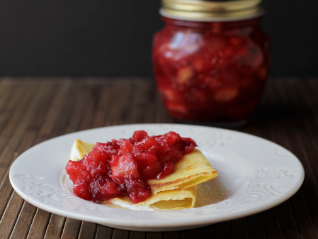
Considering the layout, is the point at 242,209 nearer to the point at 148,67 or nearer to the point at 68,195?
the point at 68,195

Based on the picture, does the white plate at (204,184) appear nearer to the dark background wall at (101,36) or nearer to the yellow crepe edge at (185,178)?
the yellow crepe edge at (185,178)

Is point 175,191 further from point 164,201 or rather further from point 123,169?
point 123,169

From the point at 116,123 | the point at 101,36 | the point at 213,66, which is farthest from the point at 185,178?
the point at 101,36

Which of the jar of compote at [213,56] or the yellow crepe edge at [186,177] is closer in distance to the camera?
the yellow crepe edge at [186,177]

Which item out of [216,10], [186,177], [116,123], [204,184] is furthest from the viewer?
[116,123]

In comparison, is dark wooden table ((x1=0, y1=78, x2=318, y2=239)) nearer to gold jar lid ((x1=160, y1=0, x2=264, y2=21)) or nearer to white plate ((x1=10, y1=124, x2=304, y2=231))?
white plate ((x1=10, y1=124, x2=304, y2=231))

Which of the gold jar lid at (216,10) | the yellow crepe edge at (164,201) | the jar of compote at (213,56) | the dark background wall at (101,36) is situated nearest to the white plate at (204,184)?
the yellow crepe edge at (164,201)

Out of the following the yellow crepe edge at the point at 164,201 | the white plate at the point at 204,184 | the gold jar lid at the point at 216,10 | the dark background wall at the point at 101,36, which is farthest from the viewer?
the dark background wall at the point at 101,36
